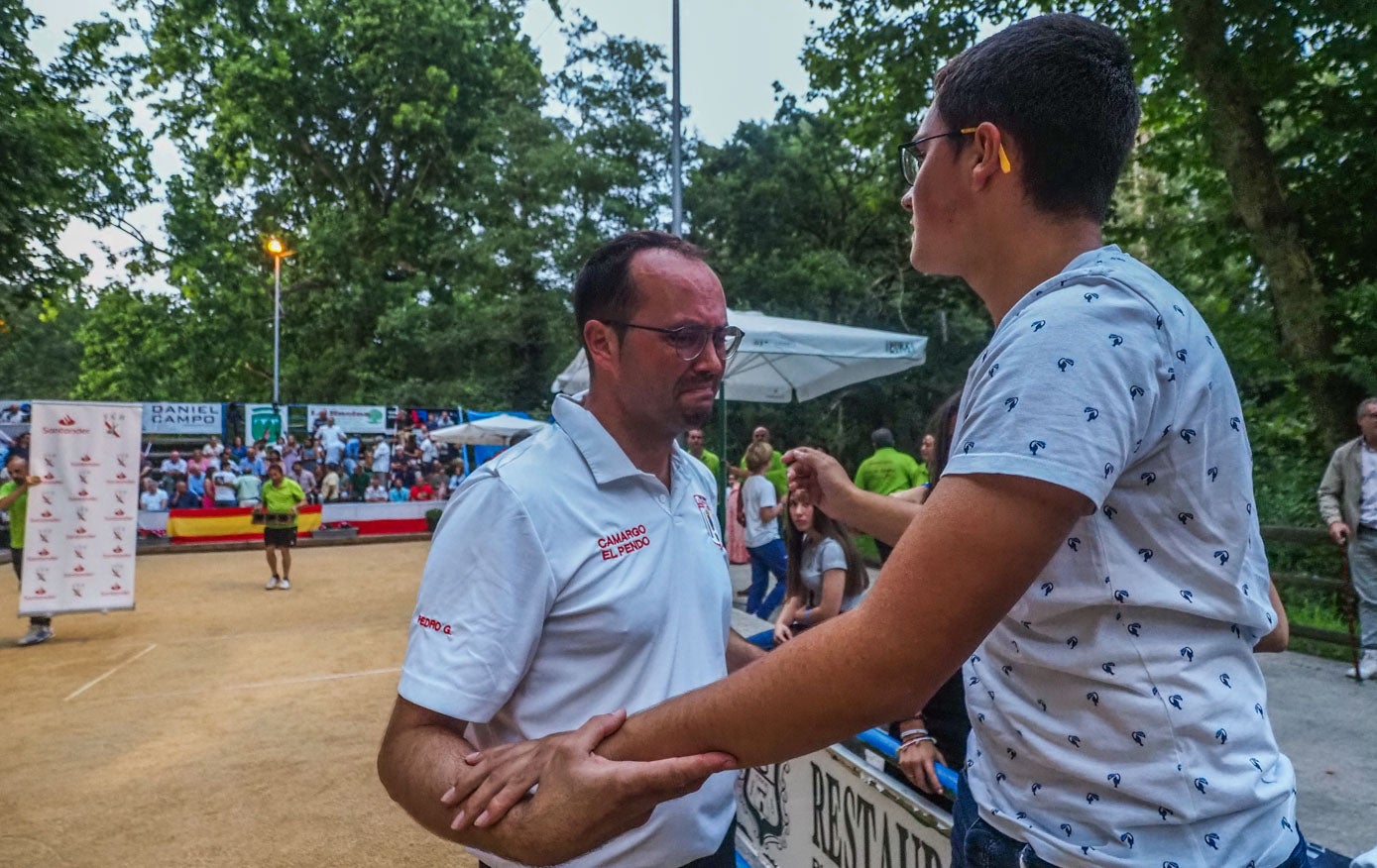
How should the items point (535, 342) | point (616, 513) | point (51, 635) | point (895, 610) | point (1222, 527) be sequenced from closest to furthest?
point (895, 610) → point (1222, 527) → point (616, 513) → point (51, 635) → point (535, 342)

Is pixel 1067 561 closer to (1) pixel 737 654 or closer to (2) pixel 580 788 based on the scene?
(2) pixel 580 788

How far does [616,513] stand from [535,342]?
25.3 metres

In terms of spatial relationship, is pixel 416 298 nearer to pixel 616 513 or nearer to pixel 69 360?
Result: pixel 616 513

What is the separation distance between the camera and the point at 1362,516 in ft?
19.9

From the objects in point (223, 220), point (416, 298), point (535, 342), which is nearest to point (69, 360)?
point (223, 220)

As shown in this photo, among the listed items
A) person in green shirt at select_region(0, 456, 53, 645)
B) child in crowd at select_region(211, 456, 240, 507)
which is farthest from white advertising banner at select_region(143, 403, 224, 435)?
person in green shirt at select_region(0, 456, 53, 645)

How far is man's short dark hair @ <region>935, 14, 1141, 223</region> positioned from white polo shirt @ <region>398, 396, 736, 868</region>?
93cm

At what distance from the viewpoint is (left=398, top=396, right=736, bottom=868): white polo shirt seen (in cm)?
144

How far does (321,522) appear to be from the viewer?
70.5ft

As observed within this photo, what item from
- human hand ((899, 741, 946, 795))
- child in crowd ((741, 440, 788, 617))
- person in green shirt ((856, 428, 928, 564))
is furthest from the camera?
child in crowd ((741, 440, 788, 617))

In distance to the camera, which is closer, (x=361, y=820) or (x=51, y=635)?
(x=361, y=820)

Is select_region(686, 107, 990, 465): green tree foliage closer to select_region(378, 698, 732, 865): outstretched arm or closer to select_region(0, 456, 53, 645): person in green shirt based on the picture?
select_region(0, 456, 53, 645): person in green shirt

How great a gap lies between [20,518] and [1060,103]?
11.5 metres

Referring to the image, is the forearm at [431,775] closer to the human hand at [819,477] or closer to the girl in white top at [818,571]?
the human hand at [819,477]
